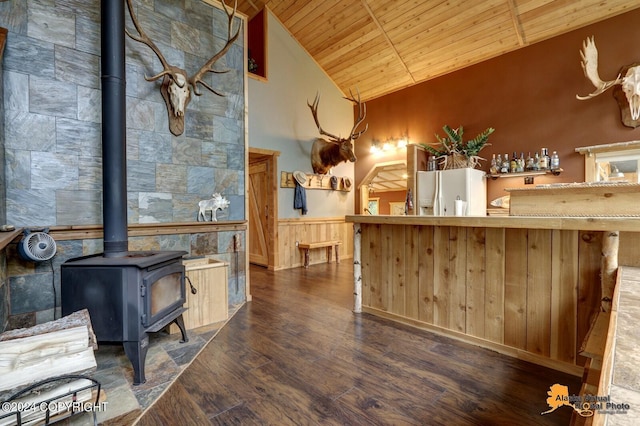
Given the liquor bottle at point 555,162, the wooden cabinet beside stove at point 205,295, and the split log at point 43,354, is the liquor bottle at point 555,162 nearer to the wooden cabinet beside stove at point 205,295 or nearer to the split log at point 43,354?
the wooden cabinet beside stove at point 205,295

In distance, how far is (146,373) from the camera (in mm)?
2053

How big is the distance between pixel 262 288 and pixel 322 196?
8.72 feet

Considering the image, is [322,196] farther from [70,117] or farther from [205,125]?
[70,117]

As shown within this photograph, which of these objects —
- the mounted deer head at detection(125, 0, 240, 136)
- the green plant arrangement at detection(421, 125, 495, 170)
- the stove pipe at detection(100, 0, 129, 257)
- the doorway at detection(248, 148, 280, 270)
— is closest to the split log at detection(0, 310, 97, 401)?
the stove pipe at detection(100, 0, 129, 257)

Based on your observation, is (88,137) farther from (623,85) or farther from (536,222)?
(623,85)

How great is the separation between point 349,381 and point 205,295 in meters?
1.65

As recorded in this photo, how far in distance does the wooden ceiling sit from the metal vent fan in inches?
206

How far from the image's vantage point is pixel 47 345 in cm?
149

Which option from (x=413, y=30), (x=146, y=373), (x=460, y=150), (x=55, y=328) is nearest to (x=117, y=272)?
(x=55, y=328)

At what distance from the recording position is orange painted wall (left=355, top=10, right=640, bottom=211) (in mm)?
4113

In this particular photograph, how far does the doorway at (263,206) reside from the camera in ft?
18.3

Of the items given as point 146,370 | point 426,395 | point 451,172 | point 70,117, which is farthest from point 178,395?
point 451,172

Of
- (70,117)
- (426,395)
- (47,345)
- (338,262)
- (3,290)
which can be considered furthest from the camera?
(338,262)

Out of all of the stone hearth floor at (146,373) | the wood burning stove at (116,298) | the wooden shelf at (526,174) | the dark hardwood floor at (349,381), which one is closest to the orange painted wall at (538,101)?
the wooden shelf at (526,174)
